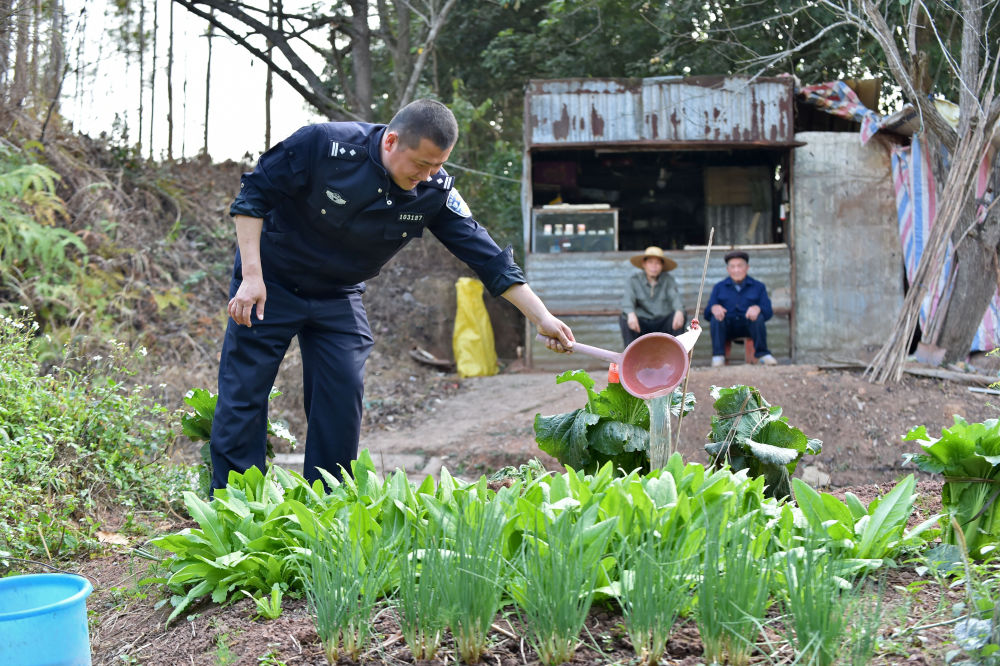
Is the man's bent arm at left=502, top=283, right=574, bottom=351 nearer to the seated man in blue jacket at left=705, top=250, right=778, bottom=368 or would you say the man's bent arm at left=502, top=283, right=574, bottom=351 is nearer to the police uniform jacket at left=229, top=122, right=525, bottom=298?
the police uniform jacket at left=229, top=122, right=525, bottom=298

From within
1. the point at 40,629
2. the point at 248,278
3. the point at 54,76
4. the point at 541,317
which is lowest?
the point at 40,629

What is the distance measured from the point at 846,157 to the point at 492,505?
9.86 meters

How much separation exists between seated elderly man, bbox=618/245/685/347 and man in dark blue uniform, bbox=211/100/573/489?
17.1ft

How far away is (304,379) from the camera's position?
3762mm

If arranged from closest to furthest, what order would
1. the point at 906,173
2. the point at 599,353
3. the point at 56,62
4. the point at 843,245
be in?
the point at 599,353 → the point at 56,62 → the point at 906,173 → the point at 843,245

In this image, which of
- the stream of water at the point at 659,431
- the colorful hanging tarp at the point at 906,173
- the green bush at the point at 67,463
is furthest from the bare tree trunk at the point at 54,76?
the colorful hanging tarp at the point at 906,173

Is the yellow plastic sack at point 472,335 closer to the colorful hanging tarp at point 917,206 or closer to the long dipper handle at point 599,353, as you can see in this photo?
the colorful hanging tarp at point 917,206

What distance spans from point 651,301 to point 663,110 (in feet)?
9.67

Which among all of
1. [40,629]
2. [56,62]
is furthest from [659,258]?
[40,629]

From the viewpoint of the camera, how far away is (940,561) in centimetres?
249

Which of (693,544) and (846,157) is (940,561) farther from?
(846,157)

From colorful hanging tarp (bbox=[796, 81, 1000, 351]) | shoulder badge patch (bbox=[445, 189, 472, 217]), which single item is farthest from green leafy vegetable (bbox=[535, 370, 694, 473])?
colorful hanging tarp (bbox=[796, 81, 1000, 351])

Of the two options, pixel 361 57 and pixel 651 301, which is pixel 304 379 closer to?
pixel 651 301

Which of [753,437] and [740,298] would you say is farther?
[740,298]
